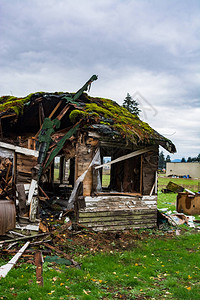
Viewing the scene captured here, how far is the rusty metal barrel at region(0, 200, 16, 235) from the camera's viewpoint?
6754 millimetres

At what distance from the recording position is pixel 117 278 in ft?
18.7

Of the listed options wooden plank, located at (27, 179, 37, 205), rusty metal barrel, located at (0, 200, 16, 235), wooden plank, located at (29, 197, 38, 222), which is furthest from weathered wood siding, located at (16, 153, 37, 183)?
rusty metal barrel, located at (0, 200, 16, 235)

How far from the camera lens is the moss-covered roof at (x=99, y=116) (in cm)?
888

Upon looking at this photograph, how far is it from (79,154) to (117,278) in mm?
4299

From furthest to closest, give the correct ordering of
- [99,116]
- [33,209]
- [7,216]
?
[99,116]
[33,209]
[7,216]

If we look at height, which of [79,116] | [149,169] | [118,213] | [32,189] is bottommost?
[118,213]

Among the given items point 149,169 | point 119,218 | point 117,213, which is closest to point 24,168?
point 117,213

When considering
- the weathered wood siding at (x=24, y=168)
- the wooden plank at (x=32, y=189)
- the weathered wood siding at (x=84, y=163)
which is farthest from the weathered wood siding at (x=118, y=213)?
the weathered wood siding at (x=24, y=168)

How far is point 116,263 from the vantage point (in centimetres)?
667

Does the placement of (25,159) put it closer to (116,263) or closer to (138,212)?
(116,263)

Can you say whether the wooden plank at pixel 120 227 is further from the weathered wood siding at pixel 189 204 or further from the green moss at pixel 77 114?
the weathered wood siding at pixel 189 204

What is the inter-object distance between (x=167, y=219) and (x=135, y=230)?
74.9 inches

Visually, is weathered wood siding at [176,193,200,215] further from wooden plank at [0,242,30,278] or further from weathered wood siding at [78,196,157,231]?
wooden plank at [0,242,30,278]

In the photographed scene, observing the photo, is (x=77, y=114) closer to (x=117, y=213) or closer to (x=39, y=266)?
(x=117, y=213)
